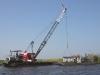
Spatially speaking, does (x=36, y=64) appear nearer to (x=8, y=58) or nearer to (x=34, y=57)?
(x=34, y=57)

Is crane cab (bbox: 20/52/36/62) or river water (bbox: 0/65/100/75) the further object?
crane cab (bbox: 20/52/36/62)

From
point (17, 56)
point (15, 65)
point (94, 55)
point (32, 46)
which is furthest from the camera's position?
point (94, 55)

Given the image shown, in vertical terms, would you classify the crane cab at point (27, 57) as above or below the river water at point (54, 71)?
above

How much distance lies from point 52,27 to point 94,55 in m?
28.6

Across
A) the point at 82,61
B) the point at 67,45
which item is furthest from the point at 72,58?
the point at 67,45

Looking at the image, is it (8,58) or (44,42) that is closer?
(8,58)

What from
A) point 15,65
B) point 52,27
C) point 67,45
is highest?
point 52,27

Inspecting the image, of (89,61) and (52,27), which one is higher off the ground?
(52,27)

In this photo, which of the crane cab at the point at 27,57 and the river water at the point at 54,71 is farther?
the crane cab at the point at 27,57

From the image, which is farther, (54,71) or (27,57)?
(27,57)

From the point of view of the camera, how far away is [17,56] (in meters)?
100

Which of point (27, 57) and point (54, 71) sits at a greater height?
point (27, 57)

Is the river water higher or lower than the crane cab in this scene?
lower

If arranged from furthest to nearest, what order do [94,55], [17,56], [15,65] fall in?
[94,55] < [17,56] < [15,65]
